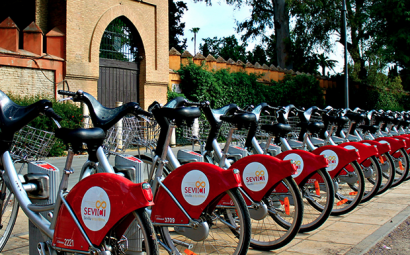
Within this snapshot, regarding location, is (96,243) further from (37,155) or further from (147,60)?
(147,60)

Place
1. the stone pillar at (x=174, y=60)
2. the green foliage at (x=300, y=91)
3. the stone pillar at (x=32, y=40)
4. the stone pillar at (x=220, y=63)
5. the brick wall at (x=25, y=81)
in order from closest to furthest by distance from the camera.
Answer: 1. the brick wall at (x=25, y=81)
2. the stone pillar at (x=32, y=40)
3. the stone pillar at (x=174, y=60)
4. the stone pillar at (x=220, y=63)
5. the green foliage at (x=300, y=91)

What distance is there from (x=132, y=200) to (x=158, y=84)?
41.8 feet

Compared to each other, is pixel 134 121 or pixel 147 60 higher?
pixel 147 60

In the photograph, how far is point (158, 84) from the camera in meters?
14.8

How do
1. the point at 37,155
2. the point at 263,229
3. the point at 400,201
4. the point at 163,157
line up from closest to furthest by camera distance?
the point at 163,157 → the point at 37,155 → the point at 263,229 → the point at 400,201

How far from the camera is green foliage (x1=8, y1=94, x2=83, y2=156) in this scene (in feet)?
31.8

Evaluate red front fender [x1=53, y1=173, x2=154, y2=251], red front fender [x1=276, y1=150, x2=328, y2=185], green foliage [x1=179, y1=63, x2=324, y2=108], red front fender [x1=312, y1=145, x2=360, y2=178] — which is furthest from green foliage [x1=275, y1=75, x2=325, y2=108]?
red front fender [x1=53, y1=173, x2=154, y2=251]

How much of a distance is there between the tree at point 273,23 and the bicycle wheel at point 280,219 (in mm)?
20757

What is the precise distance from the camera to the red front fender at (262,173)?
3.60m

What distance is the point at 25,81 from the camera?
10.9 meters

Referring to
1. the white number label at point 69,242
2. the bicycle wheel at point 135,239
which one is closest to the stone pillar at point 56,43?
the bicycle wheel at point 135,239

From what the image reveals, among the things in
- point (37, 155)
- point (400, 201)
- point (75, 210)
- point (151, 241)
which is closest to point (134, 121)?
point (37, 155)

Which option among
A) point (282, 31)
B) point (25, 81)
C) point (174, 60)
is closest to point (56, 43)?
point (25, 81)

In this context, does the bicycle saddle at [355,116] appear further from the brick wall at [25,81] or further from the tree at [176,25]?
the tree at [176,25]
